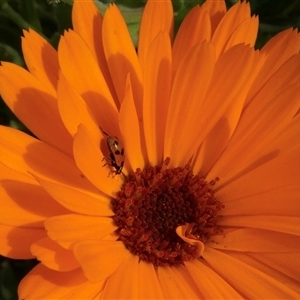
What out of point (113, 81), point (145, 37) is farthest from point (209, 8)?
point (113, 81)

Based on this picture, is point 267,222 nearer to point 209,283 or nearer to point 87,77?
point 209,283

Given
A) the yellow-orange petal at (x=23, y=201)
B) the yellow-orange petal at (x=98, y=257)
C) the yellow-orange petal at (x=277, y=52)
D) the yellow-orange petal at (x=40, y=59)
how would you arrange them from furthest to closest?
the yellow-orange petal at (x=277, y=52)
the yellow-orange petal at (x=40, y=59)
the yellow-orange petal at (x=23, y=201)
the yellow-orange petal at (x=98, y=257)

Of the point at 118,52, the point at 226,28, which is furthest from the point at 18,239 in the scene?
the point at 226,28

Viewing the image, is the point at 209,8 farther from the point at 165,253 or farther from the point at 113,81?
the point at 165,253

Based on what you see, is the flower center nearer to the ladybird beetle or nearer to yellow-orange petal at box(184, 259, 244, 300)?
yellow-orange petal at box(184, 259, 244, 300)

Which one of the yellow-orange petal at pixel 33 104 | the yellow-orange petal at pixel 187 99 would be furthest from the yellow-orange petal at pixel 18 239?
the yellow-orange petal at pixel 187 99

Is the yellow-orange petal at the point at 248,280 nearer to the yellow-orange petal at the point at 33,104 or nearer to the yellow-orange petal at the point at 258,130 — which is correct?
the yellow-orange petal at the point at 258,130
